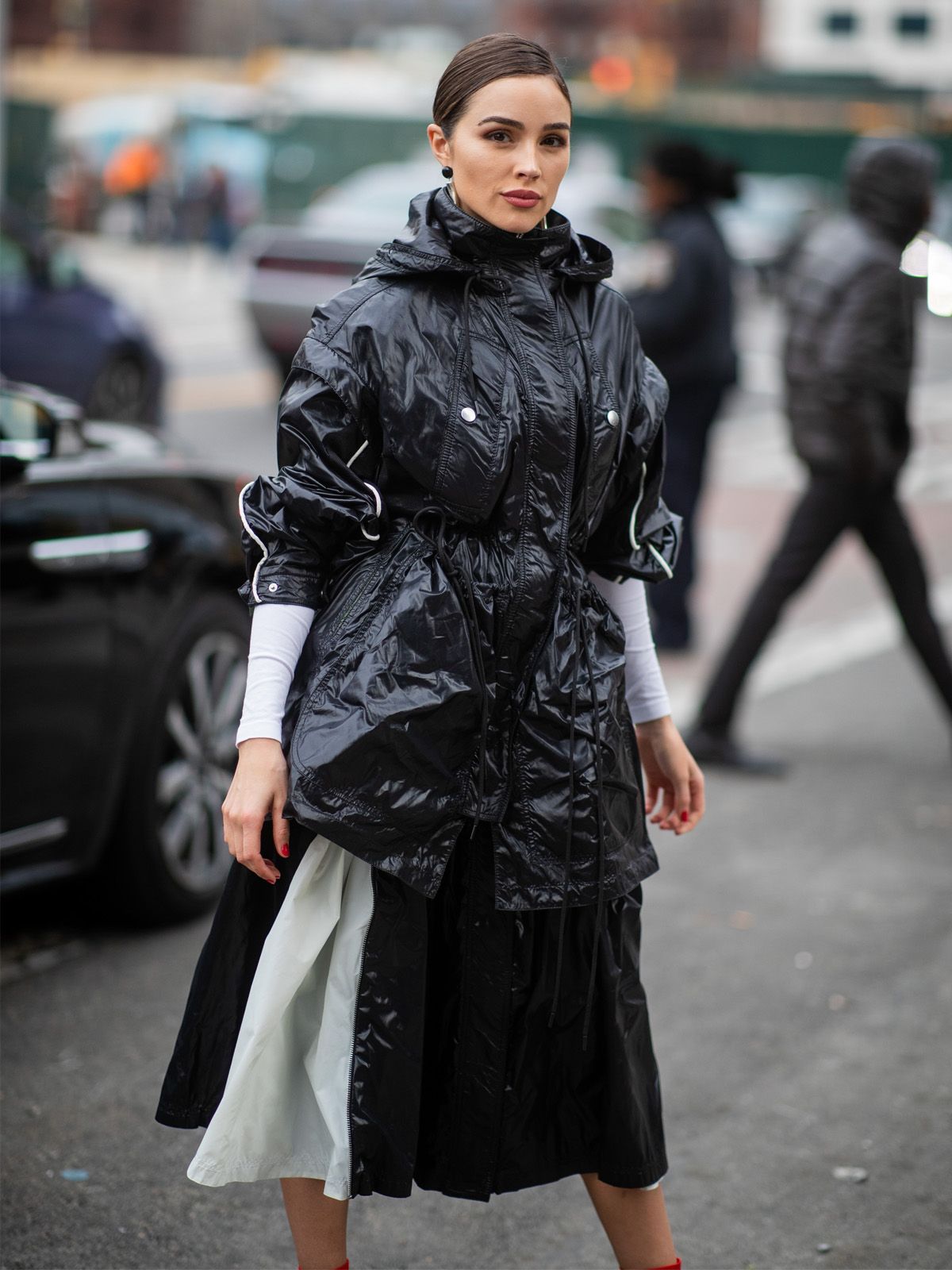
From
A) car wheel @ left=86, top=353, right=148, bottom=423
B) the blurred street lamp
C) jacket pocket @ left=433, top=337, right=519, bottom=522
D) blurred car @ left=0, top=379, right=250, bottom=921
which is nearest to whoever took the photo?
jacket pocket @ left=433, top=337, right=519, bottom=522

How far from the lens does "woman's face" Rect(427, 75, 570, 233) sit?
2346 millimetres

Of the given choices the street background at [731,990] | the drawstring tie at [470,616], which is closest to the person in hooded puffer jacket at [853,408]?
the street background at [731,990]

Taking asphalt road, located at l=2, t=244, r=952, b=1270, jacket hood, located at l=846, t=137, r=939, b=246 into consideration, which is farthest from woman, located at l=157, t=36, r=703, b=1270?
jacket hood, located at l=846, t=137, r=939, b=246

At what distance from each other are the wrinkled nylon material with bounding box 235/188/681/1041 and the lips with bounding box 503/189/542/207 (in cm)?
5

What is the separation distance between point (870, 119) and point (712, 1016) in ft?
195

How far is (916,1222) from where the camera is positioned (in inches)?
125

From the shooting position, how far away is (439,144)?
8.03 ft

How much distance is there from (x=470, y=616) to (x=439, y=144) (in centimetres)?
67

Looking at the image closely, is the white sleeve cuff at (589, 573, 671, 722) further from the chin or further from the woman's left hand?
the chin

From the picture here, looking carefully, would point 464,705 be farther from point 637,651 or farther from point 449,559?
point 637,651

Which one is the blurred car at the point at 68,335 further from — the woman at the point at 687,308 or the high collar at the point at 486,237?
the high collar at the point at 486,237

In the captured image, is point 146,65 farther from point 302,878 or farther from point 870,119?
point 302,878

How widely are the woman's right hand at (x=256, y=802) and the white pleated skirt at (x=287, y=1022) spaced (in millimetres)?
70

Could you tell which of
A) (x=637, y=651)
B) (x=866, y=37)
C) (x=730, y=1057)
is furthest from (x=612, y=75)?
(x=866, y=37)
